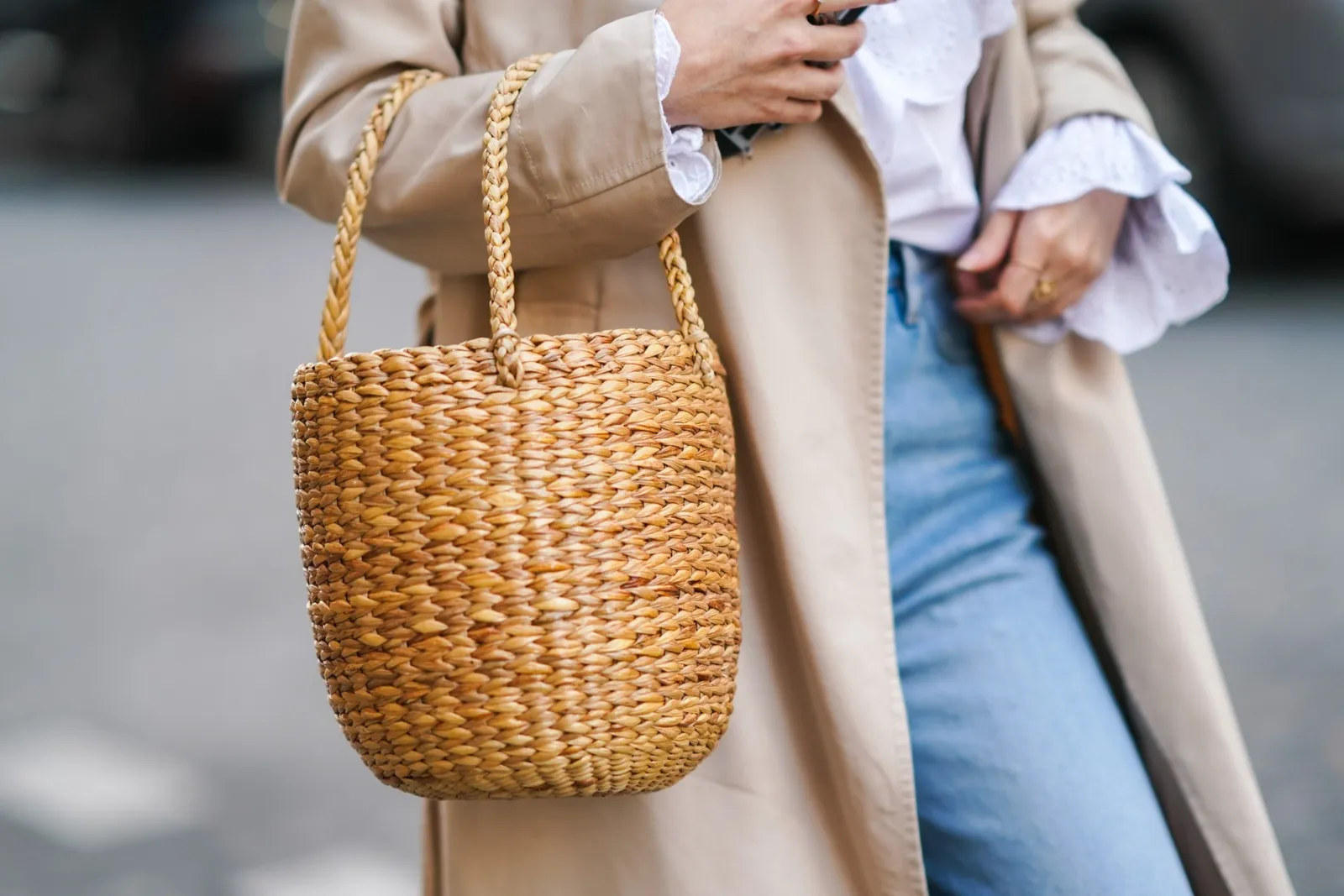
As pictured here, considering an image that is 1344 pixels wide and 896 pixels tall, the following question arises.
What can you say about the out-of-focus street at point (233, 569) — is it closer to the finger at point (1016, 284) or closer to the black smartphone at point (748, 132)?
the finger at point (1016, 284)

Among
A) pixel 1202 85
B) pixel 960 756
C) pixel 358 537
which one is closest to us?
pixel 358 537

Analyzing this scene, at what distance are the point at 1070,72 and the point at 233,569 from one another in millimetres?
3499

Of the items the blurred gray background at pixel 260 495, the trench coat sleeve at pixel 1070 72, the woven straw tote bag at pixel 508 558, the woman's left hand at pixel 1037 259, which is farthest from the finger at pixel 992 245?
the blurred gray background at pixel 260 495

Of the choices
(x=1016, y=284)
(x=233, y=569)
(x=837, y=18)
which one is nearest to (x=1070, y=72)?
(x=1016, y=284)

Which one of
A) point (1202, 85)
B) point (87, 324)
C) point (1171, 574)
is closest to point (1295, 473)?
point (1202, 85)

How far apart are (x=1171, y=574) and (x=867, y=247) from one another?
1.60 ft

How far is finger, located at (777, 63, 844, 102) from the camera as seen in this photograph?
46.8 inches

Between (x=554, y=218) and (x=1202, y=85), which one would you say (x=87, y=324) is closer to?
(x=1202, y=85)

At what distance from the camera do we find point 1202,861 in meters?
1.41

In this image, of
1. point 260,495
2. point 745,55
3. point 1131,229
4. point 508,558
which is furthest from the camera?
point 260,495

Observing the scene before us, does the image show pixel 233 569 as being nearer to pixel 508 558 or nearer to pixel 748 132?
pixel 748 132

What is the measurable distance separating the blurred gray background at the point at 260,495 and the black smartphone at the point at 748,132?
6.59ft

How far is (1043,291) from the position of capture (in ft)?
4.69

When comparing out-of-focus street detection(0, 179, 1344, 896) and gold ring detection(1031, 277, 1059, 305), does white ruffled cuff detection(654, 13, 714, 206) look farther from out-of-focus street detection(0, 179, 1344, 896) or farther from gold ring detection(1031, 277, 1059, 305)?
out-of-focus street detection(0, 179, 1344, 896)
